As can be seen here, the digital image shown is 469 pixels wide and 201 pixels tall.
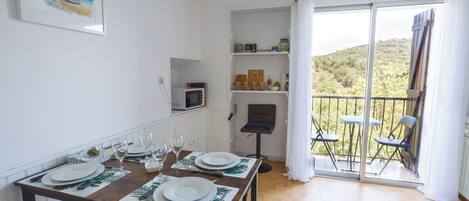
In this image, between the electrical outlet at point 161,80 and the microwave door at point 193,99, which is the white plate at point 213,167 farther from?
the microwave door at point 193,99

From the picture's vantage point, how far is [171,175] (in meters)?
1.30

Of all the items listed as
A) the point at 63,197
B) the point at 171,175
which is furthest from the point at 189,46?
the point at 63,197

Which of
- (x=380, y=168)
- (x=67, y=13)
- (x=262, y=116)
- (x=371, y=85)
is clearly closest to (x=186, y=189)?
(x=67, y=13)

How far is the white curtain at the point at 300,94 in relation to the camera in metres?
2.65

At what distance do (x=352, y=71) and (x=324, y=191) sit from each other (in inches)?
59.0

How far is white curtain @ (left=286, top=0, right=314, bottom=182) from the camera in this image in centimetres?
265

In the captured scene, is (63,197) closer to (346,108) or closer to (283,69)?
(283,69)

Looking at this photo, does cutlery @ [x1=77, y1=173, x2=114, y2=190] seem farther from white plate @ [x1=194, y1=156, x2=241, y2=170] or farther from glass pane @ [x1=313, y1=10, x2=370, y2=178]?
glass pane @ [x1=313, y1=10, x2=370, y2=178]

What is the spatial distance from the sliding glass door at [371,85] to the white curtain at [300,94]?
0.85 feet

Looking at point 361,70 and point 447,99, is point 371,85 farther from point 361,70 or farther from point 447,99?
point 447,99

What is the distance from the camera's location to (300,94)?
108 inches

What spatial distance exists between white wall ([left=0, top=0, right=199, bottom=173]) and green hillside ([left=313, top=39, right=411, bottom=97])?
Answer: 201 centimetres

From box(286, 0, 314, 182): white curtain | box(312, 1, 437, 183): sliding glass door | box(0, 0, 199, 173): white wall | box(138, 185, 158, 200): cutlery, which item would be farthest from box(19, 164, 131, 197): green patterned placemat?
box(312, 1, 437, 183): sliding glass door

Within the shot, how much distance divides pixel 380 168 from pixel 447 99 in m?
1.17
